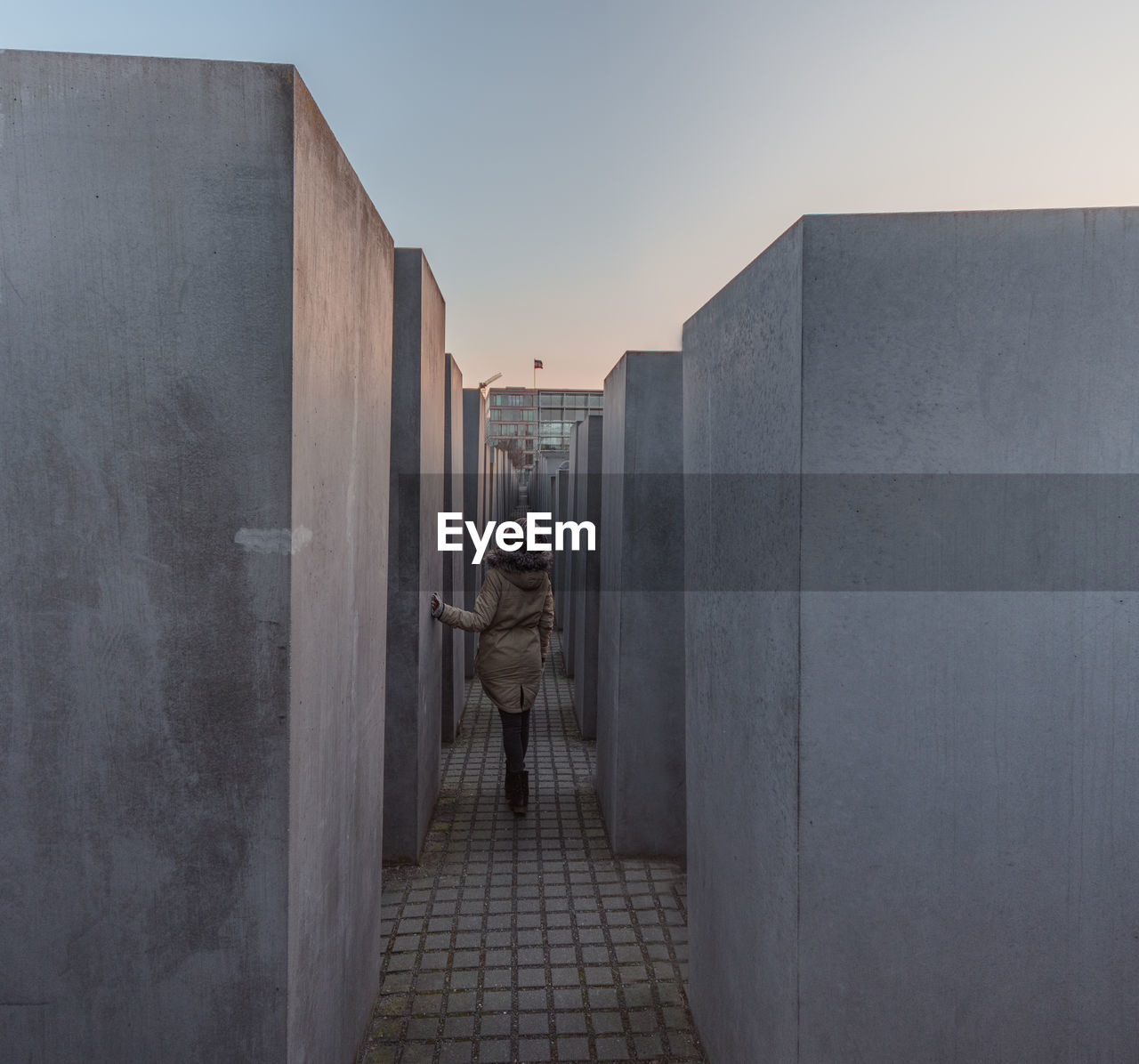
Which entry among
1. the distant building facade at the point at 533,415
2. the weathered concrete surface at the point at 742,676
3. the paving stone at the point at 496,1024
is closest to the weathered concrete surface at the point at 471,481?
the paving stone at the point at 496,1024

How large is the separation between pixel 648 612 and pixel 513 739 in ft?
5.10

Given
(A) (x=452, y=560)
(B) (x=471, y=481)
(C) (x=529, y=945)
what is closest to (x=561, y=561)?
(B) (x=471, y=481)

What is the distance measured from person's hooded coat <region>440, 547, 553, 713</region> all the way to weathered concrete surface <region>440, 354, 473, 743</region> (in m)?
0.65

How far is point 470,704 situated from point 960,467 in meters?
7.43

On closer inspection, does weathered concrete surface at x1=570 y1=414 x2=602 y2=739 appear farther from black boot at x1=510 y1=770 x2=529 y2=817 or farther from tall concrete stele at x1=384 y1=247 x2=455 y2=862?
tall concrete stele at x1=384 y1=247 x2=455 y2=862

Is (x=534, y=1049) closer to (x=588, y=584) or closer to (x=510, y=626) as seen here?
(x=510, y=626)

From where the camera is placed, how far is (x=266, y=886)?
7.45ft

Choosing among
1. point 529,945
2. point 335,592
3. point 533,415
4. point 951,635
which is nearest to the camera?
point 951,635

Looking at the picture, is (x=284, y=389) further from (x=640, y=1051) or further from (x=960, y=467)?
(x=640, y=1051)

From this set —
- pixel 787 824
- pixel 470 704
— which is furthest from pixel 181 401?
pixel 470 704

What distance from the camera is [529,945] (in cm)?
414

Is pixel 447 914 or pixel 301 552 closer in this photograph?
pixel 301 552

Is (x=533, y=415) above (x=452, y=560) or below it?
above

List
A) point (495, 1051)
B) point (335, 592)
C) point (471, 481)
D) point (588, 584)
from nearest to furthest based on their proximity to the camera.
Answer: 1. point (335, 592)
2. point (495, 1051)
3. point (588, 584)
4. point (471, 481)
